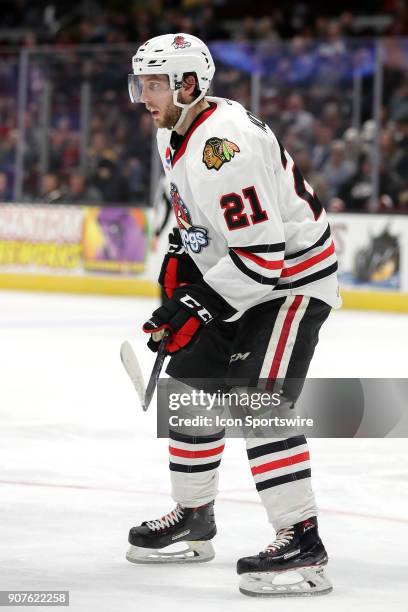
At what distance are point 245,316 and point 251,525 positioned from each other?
740mm

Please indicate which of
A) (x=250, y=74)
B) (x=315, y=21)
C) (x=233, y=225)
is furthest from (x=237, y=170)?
(x=315, y=21)

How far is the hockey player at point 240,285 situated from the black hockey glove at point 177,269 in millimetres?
68

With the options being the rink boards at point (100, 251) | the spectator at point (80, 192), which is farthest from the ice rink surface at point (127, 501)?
the spectator at point (80, 192)

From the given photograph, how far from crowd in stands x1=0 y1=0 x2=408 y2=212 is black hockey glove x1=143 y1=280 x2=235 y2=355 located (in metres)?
7.80

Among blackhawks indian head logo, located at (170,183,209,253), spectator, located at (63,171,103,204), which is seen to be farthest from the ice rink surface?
spectator, located at (63,171,103,204)

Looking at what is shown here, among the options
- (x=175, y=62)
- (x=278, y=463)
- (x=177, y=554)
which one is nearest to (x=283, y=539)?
(x=278, y=463)

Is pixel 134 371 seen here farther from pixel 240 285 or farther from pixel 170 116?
pixel 170 116

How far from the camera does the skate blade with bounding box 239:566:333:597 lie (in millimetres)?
3059

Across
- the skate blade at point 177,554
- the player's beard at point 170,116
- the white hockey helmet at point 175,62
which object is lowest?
the skate blade at point 177,554

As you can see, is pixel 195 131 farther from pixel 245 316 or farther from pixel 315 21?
pixel 315 21

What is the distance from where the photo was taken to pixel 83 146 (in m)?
12.3

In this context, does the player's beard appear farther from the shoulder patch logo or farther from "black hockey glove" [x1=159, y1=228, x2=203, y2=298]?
"black hockey glove" [x1=159, y1=228, x2=203, y2=298]

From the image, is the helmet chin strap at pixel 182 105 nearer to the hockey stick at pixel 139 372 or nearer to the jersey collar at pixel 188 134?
the jersey collar at pixel 188 134

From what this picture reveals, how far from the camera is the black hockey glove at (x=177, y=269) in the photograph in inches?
138
